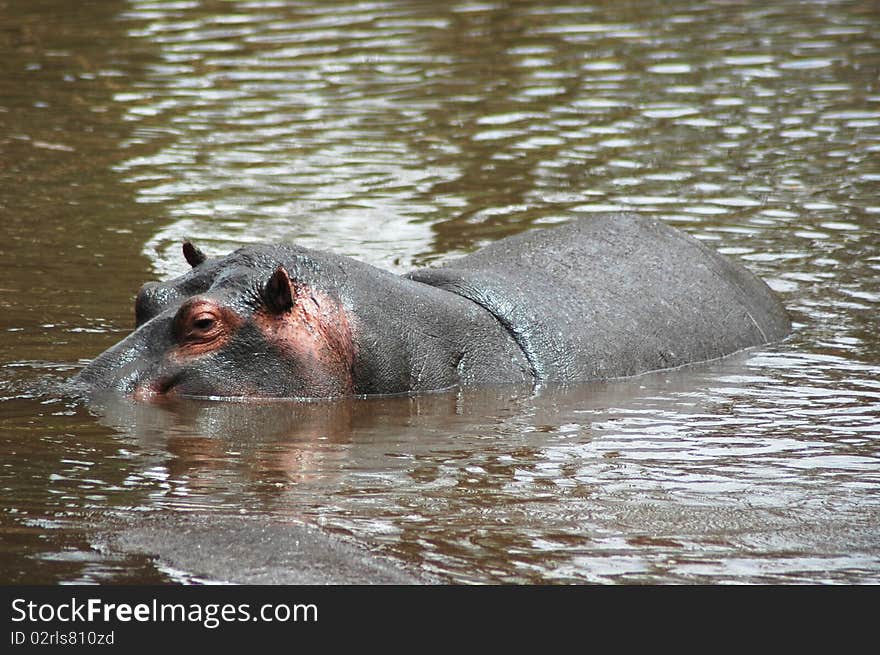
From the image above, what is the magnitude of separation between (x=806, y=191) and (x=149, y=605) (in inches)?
383

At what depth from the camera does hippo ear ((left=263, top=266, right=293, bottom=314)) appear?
794 cm

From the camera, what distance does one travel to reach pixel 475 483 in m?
6.86

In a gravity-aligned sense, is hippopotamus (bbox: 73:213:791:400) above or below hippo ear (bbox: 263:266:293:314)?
below

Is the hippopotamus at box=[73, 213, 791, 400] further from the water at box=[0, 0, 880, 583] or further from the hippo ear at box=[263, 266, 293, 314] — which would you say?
the water at box=[0, 0, 880, 583]

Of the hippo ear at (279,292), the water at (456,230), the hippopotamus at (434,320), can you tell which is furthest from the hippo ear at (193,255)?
the water at (456,230)

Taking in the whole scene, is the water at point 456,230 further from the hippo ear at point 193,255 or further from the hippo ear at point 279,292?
the hippo ear at point 193,255

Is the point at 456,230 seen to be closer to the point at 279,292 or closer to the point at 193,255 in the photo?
the point at 193,255

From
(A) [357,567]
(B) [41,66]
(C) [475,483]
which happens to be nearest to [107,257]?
(C) [475,483]

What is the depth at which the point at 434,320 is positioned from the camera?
8508 mm

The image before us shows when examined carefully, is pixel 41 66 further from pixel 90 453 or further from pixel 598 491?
pixel 598 491

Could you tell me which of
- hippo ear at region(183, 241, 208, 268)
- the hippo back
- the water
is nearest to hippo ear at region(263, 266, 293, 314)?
the water

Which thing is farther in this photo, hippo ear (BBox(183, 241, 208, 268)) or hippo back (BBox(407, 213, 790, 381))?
hippo back (BBox(407, 213, 790, 381))

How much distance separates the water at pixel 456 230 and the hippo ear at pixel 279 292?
516 millimetres

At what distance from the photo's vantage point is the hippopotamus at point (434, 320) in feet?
26.5
